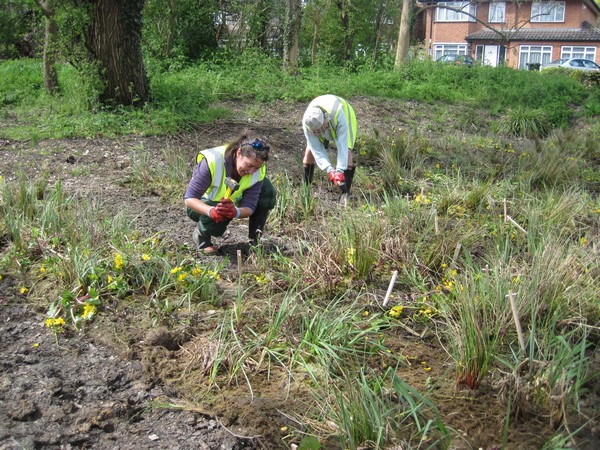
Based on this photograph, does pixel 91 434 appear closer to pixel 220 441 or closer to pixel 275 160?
pixel 220 441

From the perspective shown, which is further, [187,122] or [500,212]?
[187,122]

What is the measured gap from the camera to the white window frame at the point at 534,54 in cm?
4081

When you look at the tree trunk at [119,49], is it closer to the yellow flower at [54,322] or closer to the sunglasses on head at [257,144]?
the sunglasses on head at [257,144]

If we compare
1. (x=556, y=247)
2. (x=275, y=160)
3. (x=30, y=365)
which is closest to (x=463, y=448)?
(x=556, y=247)

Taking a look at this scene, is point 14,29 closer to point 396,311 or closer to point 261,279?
point 261,279

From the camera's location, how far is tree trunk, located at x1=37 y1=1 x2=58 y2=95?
364 inches

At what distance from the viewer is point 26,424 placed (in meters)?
2.75

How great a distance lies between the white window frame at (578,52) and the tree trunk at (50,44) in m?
37.1

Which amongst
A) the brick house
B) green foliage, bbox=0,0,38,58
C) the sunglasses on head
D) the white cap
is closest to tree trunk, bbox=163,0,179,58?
green foliage, bbox=0,0,38,58

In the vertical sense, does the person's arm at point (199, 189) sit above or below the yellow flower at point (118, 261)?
above

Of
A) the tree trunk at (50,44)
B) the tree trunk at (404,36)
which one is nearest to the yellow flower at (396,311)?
the tree trunk at (50,44)

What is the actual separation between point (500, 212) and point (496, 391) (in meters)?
2.95

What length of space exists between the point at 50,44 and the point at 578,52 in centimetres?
3802

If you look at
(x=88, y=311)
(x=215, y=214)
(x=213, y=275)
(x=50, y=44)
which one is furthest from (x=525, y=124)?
(x=88, y=311)
